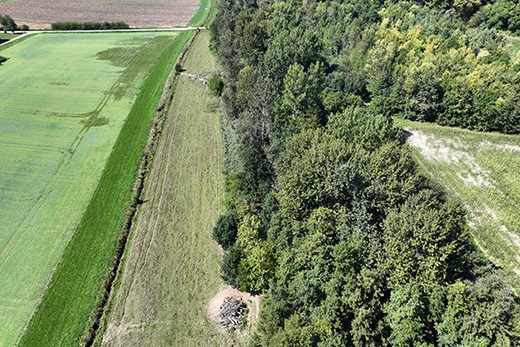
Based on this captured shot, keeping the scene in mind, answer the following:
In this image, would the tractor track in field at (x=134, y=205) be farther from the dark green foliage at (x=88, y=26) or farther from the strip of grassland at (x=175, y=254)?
the dark green foliage at (x=88, y=26)

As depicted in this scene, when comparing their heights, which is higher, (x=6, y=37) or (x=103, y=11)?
(x=103, y=11)

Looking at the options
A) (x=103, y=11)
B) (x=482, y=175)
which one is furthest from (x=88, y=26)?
(x=482, y=175)

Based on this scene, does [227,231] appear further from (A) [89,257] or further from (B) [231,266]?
(A) [89,257]

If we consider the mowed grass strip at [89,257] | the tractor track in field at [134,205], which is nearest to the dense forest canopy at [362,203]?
the tractor track in field at [134,205]

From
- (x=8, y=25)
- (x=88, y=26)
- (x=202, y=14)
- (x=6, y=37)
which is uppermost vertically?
(x=202, y=14)

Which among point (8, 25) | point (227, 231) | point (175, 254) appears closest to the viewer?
point (227, 231)

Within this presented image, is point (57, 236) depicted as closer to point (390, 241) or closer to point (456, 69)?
point (390, 241)

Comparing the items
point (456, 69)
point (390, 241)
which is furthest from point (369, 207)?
point (456, 69)
